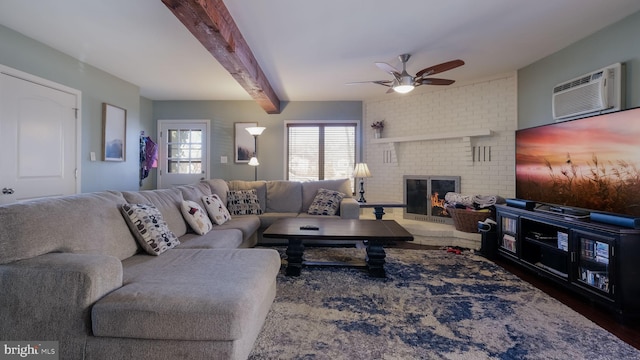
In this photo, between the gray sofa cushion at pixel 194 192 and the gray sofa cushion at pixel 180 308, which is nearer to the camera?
the gray sofa cushion at pixel 180 308

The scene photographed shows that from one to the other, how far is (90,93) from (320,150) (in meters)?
3.41

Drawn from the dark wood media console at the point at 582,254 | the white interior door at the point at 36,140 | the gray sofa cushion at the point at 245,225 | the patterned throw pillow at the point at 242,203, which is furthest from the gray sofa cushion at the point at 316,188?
the white interior door at the point at 36,140

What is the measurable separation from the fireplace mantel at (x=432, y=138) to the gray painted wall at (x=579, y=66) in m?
0.53

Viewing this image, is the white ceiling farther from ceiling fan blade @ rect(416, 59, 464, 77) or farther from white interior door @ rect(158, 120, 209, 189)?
white interior door @ rect(158, 120, 209, 189)

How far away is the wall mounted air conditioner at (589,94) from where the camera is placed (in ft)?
8.03

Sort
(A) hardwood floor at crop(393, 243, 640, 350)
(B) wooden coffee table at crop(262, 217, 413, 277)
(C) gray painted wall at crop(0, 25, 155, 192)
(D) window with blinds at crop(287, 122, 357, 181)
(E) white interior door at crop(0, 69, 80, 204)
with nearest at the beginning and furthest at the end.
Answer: (A) hardwood floor at crop(393, 243, 640, 350)
(B) wooden coffee table at crop(262, 217, 413, 277)
(E) white interior door at crop(0, 69, 80, 204)
(C) gray painted wall at crop(0, 25, 155, 192)
(D) window with blinds at crop(287, 122, 357, 181)

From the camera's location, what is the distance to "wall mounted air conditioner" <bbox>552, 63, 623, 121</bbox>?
2.45m

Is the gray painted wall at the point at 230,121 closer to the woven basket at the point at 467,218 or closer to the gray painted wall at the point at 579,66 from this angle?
the woven basket at the point at 467,218

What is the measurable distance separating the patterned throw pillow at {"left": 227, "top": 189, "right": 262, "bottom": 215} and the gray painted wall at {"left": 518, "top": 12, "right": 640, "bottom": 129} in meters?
3.68

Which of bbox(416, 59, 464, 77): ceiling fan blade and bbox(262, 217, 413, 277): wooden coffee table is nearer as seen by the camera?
bbox(262, 217, 413, 277): wooden coffee table

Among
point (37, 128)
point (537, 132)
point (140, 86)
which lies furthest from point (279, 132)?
point (537, 132)

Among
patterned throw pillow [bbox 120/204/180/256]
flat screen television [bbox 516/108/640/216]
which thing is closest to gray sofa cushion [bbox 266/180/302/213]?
patterned throw pillow [bbox 120/204/180/256]

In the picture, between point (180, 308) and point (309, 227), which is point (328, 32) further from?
point (180, 308)

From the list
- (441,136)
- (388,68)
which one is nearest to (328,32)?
(388,68)
